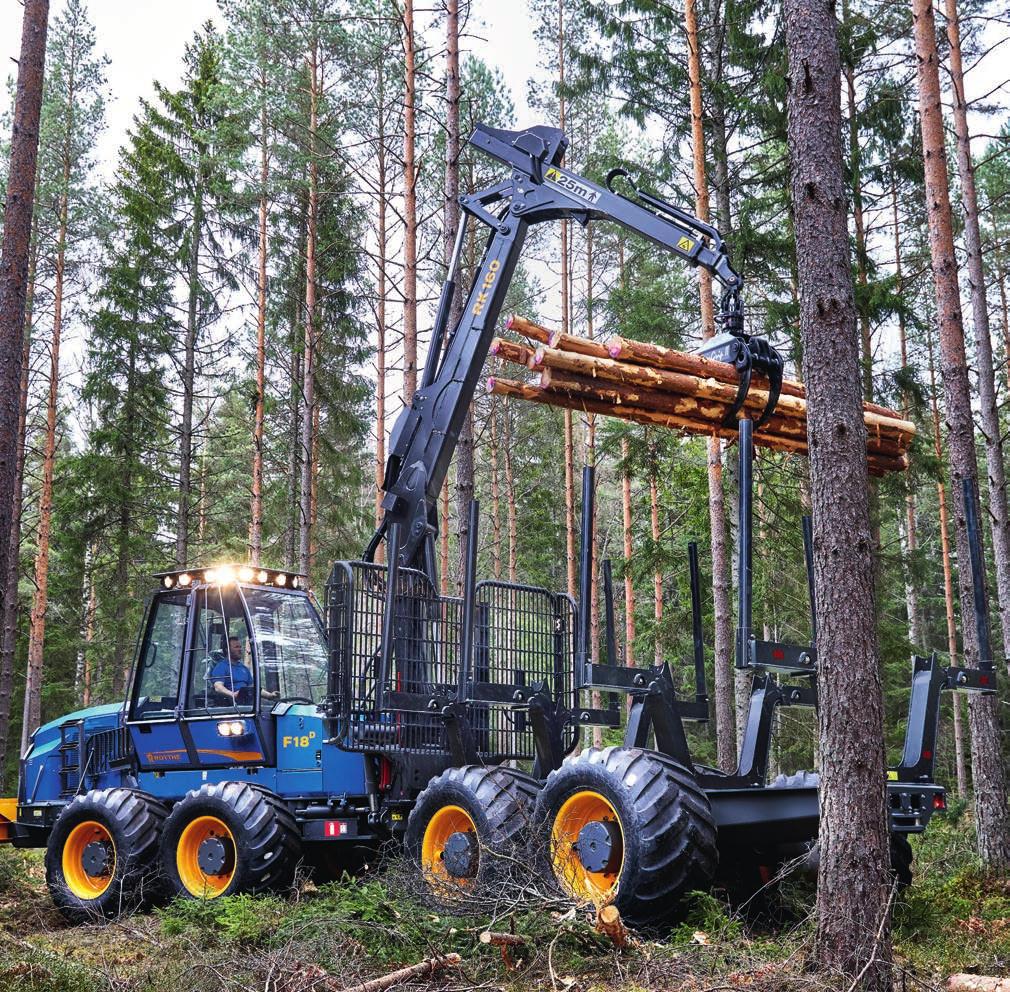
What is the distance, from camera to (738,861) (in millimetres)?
8102

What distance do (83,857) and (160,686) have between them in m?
1.58

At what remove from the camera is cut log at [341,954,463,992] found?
5312 mm

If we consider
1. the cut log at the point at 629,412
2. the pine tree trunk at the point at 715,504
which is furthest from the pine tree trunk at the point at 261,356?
the cut log at the point at 629,412

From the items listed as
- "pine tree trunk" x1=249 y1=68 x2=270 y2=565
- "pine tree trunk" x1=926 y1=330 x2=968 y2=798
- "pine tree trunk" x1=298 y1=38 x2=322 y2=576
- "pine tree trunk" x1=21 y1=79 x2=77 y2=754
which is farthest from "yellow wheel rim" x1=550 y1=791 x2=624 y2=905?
"pine tree trunk" x1=926 y1=330 x2=968 y2=798

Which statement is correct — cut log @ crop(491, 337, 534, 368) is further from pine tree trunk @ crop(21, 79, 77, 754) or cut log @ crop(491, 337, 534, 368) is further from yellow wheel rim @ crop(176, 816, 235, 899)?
pine tree trunk @ crop(21, 79, 77, 754)

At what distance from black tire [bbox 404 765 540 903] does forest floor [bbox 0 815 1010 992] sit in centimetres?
30

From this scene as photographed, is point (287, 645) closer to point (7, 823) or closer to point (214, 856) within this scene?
point (214, 856)

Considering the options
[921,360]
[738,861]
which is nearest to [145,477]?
[738,861]

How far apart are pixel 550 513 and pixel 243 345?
1350 centimetres

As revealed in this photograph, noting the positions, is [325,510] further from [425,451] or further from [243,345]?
[425,451]

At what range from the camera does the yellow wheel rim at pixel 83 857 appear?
9.77m

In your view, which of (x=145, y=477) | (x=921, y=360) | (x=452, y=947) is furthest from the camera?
(x=921, y=360)

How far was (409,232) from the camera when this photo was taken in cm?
1562

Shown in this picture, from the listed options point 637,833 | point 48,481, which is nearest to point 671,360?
point 637,833
